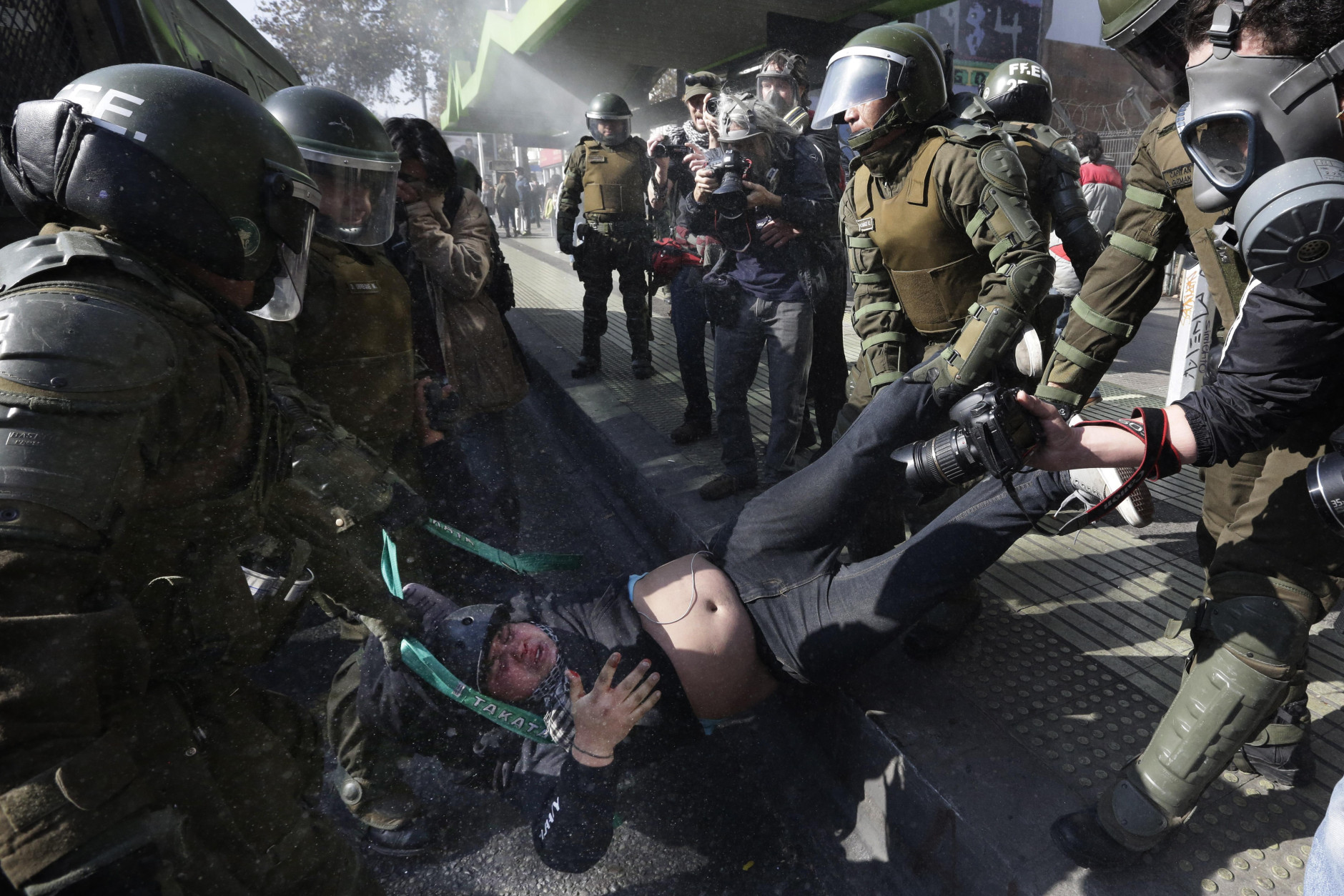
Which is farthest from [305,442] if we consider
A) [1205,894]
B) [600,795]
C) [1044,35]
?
[1044,35]

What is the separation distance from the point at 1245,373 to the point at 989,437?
1.60ft

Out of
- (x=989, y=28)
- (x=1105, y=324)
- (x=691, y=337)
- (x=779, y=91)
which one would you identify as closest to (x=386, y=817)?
(x=1105, y=324)

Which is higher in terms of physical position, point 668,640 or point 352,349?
point 352,349

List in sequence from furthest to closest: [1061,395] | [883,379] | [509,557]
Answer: [883,379]
[509,557]
[1061,395]

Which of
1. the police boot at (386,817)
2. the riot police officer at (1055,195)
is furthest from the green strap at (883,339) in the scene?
the police boot at (386,817)

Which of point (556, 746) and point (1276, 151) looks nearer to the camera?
point (1276, 151)

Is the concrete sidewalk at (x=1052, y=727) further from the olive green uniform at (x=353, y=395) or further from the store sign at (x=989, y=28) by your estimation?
the store sign at (x=989, y=28)

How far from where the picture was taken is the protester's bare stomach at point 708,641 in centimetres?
211

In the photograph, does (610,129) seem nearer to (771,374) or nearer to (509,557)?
(771,374)

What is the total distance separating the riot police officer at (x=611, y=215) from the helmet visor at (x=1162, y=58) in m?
4.17

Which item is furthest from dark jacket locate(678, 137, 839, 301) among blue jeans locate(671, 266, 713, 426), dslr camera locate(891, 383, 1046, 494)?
dslr camera locate(891, 383, 1046, 494)

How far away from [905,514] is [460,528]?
188cm

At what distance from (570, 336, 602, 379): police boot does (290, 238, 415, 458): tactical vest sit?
336 centimetres

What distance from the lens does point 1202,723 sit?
150 centimetres
